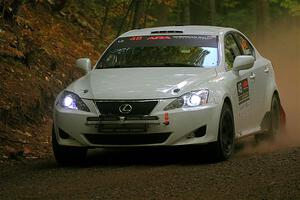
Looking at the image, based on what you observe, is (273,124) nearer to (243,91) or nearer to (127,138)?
(243,91)

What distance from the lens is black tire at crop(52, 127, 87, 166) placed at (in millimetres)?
8969

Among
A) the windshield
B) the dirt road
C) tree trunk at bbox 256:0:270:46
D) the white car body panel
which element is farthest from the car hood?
tree trunk at bbox 256:0:270:46

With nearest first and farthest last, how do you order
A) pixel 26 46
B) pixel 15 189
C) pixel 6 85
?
pixel 15 189, pixel 6 85, pixel 26 46

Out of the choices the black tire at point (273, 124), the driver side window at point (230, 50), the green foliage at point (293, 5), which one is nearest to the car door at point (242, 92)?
the driver side window at point (230, 50)

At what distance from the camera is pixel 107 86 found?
28.8 ft

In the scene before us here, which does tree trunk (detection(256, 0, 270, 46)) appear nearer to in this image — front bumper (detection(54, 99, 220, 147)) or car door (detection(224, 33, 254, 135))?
car door (detection(224, 33, 254, 135))

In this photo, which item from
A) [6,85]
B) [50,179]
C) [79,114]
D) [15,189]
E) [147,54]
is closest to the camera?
[15,189]

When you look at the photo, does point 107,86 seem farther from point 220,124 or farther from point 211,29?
point 211,29

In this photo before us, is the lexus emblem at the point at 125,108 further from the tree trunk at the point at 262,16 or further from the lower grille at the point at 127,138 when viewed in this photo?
the tree trunk at the point at 262,16

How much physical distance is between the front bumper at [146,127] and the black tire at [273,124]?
2.67 metres

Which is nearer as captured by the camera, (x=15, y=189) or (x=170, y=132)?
(x=15, y=189)

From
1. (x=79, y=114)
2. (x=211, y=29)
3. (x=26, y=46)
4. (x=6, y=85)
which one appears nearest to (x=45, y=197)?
(x=79, y=114)

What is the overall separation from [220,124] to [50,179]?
2212 millimetres

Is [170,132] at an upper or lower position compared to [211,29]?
lower
